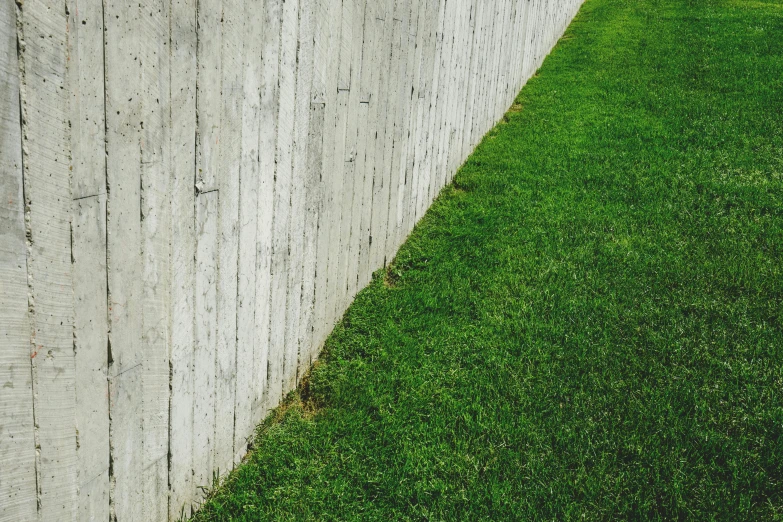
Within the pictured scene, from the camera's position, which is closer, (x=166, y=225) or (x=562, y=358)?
(x=166, y=225)

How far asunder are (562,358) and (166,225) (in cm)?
245

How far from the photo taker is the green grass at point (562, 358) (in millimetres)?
3121

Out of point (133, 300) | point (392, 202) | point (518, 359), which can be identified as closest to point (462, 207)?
point (392, 202)

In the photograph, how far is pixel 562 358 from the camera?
4.01 meters

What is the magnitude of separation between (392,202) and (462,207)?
1.14 meters

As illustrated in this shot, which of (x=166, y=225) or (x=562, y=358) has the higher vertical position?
(x=166, y=225)

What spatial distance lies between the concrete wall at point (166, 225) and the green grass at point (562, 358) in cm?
43

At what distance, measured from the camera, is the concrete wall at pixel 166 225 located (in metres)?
1.92

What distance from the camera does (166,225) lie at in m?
2.46

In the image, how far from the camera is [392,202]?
489cm

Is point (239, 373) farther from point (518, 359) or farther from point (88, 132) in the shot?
point (518, 359)

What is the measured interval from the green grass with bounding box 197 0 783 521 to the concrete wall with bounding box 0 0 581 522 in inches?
16.8

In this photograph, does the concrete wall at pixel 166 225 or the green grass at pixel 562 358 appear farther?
the green grass at pixel 562 358

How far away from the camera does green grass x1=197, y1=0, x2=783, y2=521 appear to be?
312cm
